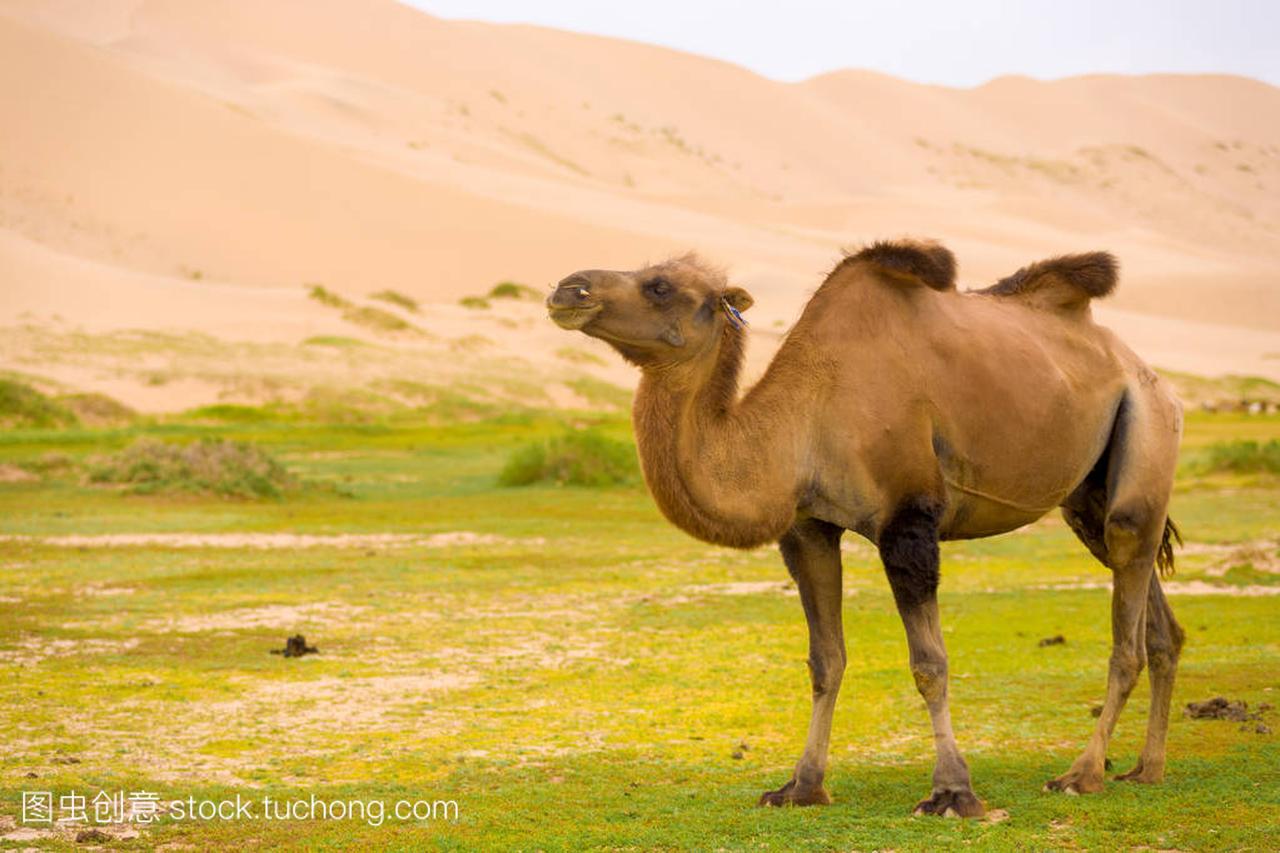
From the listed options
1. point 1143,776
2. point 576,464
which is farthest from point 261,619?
point 576,464

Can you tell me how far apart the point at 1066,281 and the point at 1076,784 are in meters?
3.01

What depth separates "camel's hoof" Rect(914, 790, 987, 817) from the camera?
757 centimetres

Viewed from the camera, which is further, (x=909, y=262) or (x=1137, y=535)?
(x=1137, y=535)

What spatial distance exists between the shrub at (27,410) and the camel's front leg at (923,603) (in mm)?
32145

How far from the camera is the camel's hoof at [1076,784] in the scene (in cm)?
809

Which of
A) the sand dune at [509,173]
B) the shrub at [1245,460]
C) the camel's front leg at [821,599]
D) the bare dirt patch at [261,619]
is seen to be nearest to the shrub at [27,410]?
the sand dune at [509,173]

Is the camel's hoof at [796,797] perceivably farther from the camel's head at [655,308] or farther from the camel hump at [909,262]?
the camel hump at [909,262]

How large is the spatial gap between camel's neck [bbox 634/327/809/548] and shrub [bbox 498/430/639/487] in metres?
19.9

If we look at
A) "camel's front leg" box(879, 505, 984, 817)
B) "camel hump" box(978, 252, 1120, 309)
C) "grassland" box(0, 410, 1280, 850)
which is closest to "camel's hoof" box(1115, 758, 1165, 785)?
"grassland" box(0, 410, 1280, 850)

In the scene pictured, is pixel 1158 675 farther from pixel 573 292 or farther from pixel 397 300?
pixel 397 300

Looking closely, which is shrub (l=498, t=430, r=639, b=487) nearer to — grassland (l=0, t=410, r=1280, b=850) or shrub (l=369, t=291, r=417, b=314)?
grassland (l=0, t=410, r=1280, b=850)

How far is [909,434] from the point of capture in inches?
315

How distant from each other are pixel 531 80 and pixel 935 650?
438 ft

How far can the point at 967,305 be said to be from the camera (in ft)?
28.8
